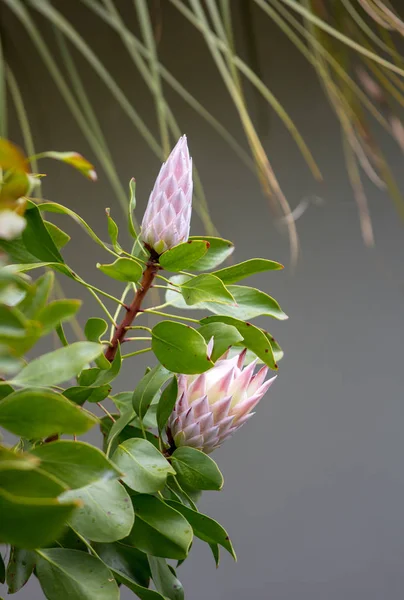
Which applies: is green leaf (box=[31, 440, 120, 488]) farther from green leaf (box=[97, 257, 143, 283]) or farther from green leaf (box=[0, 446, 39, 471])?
green leaf (box=[97, 257, 143, 283])

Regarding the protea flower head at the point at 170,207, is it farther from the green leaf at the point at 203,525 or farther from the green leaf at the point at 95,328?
the green leaf at the point at 203,525

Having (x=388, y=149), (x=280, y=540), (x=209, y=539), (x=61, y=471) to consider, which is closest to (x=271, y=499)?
(x=280, y=540)

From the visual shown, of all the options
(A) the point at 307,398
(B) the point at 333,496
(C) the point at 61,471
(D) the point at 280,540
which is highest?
(C) the point at 61,471

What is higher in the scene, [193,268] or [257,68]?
[257,68]

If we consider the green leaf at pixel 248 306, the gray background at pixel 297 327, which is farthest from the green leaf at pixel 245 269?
the gray background at pixel 297 327

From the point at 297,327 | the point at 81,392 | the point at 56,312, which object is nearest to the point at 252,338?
the point at 81,392

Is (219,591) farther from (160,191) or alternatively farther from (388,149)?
(160,191)
